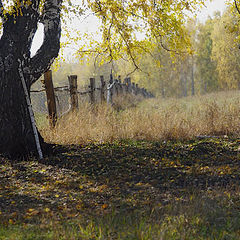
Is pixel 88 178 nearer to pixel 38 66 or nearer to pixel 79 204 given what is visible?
pixel 79 204

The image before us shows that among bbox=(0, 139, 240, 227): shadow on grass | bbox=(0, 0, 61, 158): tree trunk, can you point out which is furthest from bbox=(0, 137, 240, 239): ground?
bbox=(0, 0, 61, 158): tree trunk

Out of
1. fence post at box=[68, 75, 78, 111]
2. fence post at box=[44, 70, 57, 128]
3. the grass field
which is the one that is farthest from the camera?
fence post at box=[68, 75, 78, 111]

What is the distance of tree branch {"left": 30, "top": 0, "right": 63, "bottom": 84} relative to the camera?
689 cm

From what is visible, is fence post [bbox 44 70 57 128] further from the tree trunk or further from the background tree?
the background tree

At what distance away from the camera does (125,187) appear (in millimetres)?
4836

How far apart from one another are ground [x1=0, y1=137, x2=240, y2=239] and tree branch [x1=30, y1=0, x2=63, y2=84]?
177cm

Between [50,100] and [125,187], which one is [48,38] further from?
[125,187]

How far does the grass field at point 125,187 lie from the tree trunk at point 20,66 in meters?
0.49

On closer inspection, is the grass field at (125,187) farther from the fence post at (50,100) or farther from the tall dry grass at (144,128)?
the fence post at (50,100)

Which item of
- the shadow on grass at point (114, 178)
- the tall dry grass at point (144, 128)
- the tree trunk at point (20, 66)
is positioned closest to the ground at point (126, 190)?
the shadow on grass at point (114, 178)

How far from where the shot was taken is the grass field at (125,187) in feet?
11.1

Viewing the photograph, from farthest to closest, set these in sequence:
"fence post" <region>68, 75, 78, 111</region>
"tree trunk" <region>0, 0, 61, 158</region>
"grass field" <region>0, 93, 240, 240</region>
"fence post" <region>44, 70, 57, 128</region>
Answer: "fence post" <region>68, 75, 78, 111</region>
"fence post" <region>44, 70, 57, 128</region>
"tree trunk" <region>0, 0, 61, 158</region>
"grass field" <region>0, 93, 240, 240</region>

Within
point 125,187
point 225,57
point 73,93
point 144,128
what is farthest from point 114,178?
point 225,57

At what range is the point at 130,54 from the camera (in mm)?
8469
